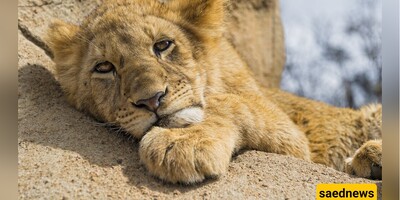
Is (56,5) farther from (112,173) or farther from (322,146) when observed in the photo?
(322,146)

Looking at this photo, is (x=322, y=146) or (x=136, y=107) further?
(x=322, y=146)

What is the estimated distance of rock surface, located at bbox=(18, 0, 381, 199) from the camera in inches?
88.4

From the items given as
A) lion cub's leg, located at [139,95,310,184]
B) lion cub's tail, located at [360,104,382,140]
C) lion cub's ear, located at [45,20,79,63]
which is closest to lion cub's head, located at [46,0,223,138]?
lion cub's ear, located at [45,20,79,63]

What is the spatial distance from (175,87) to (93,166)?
19.9 inches

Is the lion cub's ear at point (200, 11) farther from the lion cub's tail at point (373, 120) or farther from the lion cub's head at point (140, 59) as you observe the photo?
the lion cub's tail at point (373, 120)

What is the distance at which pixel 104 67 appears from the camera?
112 inches

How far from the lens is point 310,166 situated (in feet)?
9.07

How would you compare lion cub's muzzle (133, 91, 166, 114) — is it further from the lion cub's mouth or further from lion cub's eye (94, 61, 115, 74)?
lion cub's eye (94, 61, 115, 74)

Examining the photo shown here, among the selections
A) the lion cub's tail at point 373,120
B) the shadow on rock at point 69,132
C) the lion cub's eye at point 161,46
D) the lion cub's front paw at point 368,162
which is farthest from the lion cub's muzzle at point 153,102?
the lion cub's tail at point 373,120

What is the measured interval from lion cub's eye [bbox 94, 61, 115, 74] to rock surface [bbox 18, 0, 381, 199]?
0.89 ft
